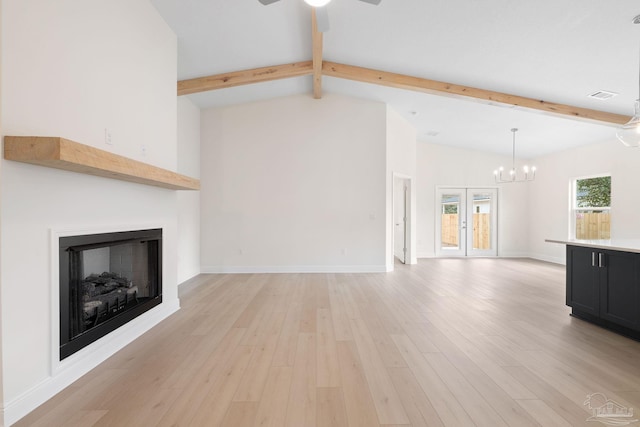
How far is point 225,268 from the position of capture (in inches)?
237

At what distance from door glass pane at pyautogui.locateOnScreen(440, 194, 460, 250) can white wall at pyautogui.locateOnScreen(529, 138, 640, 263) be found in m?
1.95

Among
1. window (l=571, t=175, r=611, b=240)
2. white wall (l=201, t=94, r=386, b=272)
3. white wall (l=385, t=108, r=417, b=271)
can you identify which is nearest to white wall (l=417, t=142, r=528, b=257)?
white wall (l=385, t=108, r=417, b=271)

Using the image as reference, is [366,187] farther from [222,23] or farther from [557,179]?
[557,179]

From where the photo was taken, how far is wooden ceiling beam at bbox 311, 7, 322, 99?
3.77 metres

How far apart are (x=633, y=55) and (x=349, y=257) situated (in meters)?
4.72

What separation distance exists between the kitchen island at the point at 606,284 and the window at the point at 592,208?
4088mm

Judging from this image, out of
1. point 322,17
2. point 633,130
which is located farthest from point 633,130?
point 322,17

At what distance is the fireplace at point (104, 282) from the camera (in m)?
2.13

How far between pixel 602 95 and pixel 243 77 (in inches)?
207

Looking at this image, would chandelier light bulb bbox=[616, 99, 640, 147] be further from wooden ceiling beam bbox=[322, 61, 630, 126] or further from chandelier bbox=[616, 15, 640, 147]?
wooden ceiling beam bbox=[322, 61, 630, 126]

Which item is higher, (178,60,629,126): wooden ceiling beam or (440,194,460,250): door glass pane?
(178,60,629,126): wooden ceiling beam

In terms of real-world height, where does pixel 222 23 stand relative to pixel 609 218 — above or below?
above

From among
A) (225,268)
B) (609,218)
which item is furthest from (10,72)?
(609,218)

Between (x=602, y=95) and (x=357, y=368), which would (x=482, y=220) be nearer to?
(x=602, y=95)
